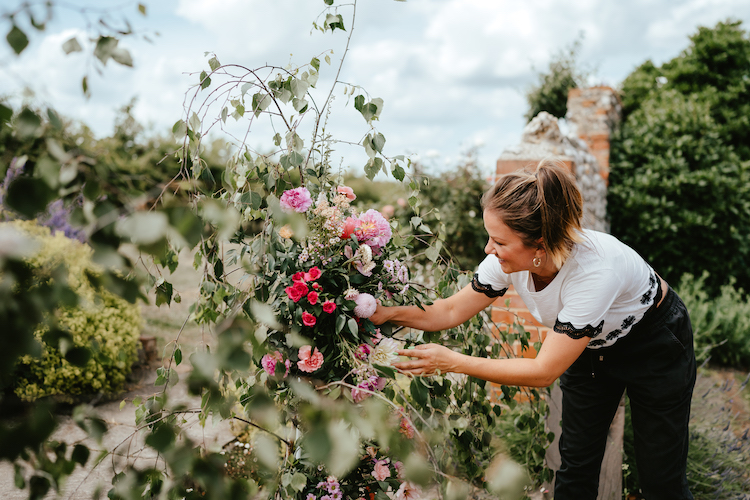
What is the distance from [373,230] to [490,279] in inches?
22.5

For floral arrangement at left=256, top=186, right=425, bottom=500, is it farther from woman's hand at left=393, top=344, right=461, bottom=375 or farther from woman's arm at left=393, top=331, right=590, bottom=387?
woman's arm at left=393, top=331, right=590, bottom=387

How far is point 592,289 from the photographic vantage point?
151 cm

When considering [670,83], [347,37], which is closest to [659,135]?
[670,83]

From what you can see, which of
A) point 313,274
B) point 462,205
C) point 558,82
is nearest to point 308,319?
point 313,274

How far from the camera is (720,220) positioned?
5027 millimetres

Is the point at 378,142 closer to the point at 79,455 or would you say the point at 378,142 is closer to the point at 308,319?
the point at 308,319

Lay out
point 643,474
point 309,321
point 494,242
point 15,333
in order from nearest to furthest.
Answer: point 15,333 < point 309,321 < point 494,242 < point 643,474

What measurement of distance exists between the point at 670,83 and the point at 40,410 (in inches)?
307

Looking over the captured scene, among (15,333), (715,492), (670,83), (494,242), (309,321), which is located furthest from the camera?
(670,83)

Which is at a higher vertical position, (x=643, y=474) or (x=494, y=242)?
(x=494, y=242)

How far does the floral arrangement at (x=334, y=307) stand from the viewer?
1.29 meters

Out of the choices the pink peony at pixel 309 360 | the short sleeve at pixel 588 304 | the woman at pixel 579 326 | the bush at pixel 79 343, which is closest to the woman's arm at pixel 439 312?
the woman at pixel 579 326

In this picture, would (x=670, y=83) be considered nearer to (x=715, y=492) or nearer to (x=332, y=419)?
(x=715, y=492)

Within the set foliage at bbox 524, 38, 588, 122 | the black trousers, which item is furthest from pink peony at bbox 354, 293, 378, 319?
foliage at bbox 524, 38, 588, 122
